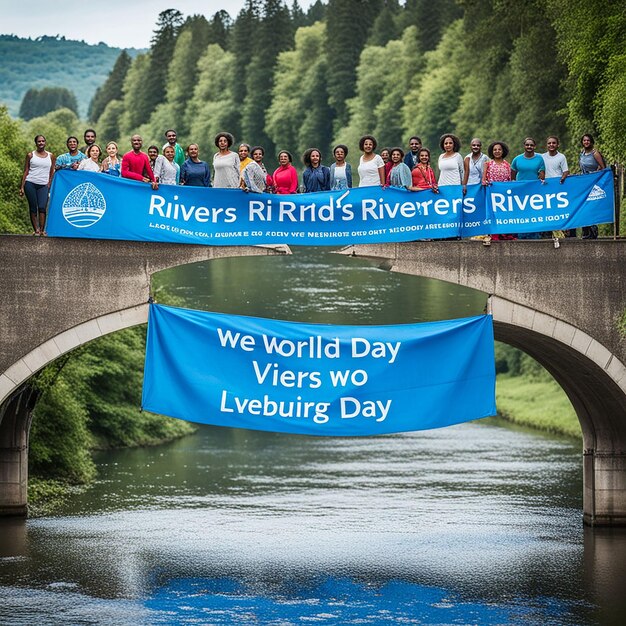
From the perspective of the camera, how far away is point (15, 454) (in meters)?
30.9

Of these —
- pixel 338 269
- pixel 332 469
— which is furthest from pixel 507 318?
pixel 338 269

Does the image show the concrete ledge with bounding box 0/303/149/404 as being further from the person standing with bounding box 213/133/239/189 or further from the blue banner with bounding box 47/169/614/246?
the person standing with bounding box 213/133/239/189

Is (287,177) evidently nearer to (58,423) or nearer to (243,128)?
(58,423)

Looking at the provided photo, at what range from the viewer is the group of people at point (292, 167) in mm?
25906

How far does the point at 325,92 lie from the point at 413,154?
87517mm

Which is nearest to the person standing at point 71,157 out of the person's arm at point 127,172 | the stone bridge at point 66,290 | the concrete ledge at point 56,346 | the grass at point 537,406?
the person's arm at point 127,172

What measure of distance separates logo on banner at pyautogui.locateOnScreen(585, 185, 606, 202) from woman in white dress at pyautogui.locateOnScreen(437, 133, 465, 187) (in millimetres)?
2190

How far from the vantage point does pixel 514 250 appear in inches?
1042

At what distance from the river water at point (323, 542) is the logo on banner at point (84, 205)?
591 cm

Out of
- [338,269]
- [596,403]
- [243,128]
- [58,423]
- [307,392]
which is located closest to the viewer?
[307,392]

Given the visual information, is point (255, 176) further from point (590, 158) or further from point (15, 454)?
point (15, 454)

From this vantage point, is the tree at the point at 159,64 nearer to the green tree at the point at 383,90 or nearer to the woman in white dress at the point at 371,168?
the green tree at the point at 383,90

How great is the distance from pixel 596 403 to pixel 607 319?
11.2 ft

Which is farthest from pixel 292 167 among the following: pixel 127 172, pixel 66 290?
pixel 66 290
